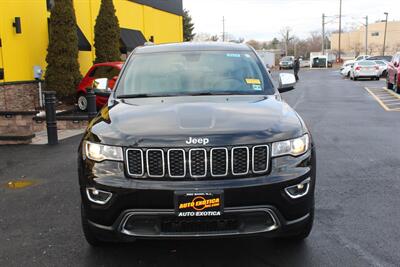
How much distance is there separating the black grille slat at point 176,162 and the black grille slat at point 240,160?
0.35m

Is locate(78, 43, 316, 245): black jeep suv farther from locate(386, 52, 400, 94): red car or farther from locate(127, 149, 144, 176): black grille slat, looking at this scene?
locate(386, 52, 400, 94): red car

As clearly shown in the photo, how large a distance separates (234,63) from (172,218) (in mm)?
2183

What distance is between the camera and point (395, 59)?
69.4ft

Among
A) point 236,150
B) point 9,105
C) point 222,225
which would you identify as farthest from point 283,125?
point 9,105

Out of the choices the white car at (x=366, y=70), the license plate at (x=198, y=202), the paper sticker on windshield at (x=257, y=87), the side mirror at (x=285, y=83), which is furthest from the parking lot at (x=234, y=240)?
the white car at (x=366, y=70)

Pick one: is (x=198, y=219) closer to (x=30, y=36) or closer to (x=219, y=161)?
(x=219, y=161)

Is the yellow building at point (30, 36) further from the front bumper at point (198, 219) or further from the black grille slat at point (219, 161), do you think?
the black grille slat at point (219, 161)

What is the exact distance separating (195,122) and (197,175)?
0.43 metres

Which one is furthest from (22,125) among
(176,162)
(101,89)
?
(176,162)

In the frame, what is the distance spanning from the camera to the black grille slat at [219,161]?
3.32m

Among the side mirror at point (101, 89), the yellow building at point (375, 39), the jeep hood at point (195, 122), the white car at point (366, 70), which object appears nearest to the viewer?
the jeep hood at point (195, 122)

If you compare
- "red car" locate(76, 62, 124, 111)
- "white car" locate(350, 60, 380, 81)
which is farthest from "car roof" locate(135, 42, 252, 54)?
"white car" locate(350, 60, 380, 81)

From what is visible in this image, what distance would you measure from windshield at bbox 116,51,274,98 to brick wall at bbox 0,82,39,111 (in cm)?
1026

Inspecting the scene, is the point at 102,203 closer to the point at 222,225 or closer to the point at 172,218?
the point at 172,218
